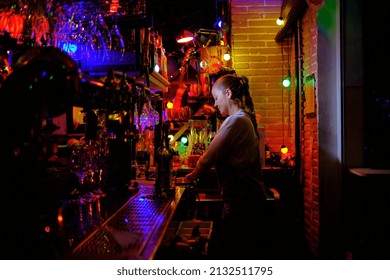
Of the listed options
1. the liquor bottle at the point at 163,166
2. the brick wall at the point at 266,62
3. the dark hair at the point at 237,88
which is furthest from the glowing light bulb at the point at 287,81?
the liquor bottle at the point at 163,166

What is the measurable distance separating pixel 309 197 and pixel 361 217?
0.89 meters

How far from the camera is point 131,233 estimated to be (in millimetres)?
1651

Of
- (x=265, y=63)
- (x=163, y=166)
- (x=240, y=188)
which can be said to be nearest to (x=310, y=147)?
(x=265, y=63)

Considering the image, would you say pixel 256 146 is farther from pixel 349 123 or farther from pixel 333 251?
pixel 333 251

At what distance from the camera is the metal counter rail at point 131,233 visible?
142cm

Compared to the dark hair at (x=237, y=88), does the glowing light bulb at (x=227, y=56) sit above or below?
above

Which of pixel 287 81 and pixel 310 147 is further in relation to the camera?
pixel 287 81

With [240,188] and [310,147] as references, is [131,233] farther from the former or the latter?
[310,147]

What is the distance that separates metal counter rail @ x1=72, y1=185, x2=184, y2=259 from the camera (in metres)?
1.42

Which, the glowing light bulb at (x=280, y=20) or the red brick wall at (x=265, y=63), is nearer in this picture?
the glowing light bulb at (x=280, y=20)

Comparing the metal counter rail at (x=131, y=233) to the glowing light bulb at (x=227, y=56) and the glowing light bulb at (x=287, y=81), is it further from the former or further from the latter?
the glowing light bulb at (x=287, y=81)

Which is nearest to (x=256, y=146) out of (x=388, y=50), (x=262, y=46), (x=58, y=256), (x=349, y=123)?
(x=349, y=123)

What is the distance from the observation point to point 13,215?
4.88 ft
